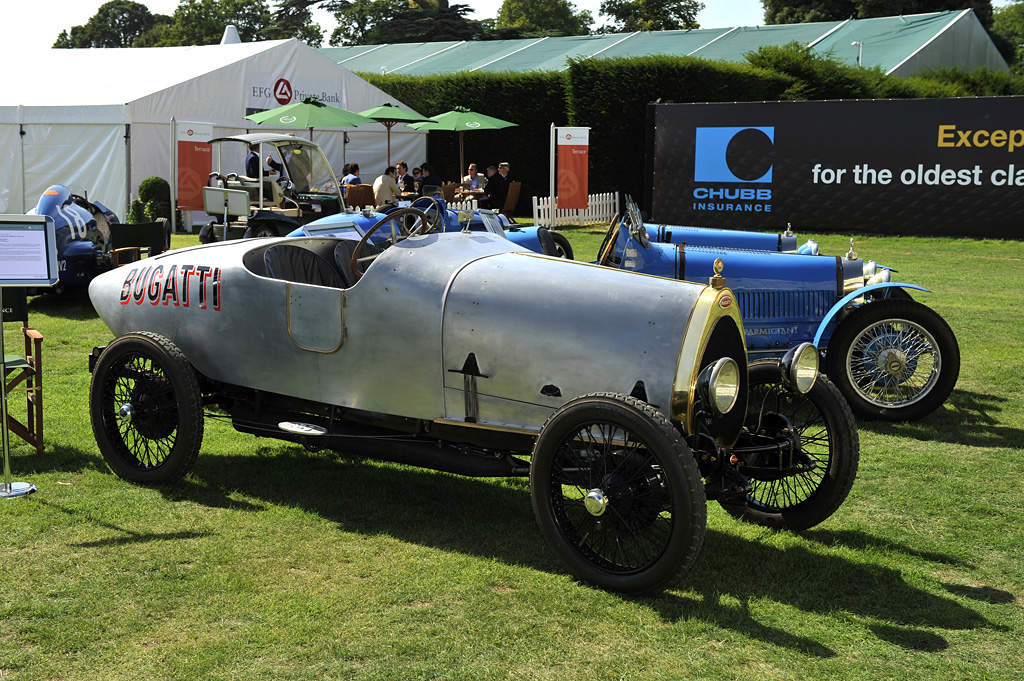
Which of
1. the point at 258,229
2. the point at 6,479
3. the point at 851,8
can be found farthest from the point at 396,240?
the point at 851,8

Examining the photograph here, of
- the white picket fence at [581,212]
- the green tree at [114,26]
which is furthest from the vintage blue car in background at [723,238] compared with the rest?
the green tree at [114,26]

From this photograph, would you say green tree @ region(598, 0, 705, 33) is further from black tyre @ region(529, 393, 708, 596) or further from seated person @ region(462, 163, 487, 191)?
black tyre @ region(529, 393, 708, 596)

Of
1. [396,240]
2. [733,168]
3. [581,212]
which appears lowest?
[396,240]

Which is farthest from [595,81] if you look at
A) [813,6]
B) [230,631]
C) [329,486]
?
[813,6]

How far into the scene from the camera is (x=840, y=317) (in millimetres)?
6648

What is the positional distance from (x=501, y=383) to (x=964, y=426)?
380 centimetres

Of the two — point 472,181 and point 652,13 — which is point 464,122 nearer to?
point 472,181

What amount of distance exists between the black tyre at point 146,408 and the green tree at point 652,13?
5332cm

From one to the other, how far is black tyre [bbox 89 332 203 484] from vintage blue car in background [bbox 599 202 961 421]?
135 inches

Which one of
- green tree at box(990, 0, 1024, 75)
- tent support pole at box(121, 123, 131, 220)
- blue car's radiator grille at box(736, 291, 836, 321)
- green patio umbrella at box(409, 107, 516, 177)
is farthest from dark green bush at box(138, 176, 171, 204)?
green tree at box(990, 0, 1024, 75)

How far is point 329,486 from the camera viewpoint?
507cm

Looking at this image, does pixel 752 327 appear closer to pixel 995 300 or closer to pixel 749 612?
pixel 749 612

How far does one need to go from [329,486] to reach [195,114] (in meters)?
16.1

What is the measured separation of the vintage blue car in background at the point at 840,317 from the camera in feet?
20.9
